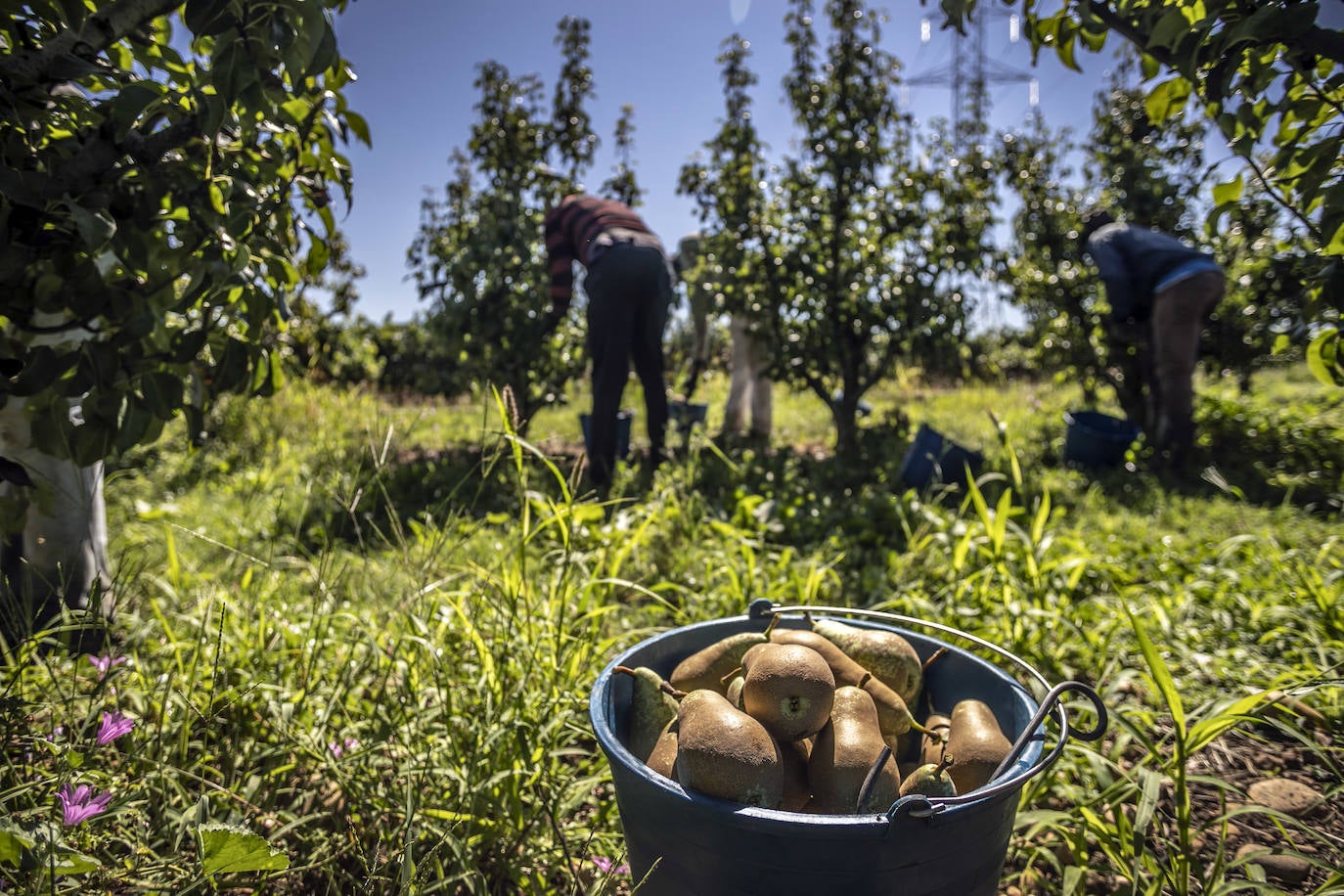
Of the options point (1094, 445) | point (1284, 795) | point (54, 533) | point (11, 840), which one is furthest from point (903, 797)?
A: point (1094, 445)

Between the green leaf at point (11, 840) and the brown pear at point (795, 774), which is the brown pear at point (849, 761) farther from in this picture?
the green leaf at point (11, 840)

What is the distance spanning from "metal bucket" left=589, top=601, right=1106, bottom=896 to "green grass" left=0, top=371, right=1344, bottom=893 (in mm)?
100

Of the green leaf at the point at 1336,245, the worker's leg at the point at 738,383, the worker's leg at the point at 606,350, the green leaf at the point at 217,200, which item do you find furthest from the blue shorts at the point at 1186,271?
the green leaf at the point at 217,200

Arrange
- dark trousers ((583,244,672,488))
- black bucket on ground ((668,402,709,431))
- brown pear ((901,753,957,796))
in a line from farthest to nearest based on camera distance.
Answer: black bucket on ground ((668,402,709,431)) < dark trousers ((583,244,672,488)) < brown pear ((901,753,957,796))

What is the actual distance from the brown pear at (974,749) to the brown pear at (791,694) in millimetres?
202

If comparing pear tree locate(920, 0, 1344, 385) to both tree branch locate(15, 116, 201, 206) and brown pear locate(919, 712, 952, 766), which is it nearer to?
brown pear locate(919, 712, 952, 766)

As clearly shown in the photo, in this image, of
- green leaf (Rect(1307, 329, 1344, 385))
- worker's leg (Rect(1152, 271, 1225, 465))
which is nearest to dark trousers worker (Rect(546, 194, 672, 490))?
green leaf (Rect(1307, 329, 1344, 385))

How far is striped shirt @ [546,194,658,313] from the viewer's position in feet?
13.1

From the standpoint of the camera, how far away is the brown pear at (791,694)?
1019 mm

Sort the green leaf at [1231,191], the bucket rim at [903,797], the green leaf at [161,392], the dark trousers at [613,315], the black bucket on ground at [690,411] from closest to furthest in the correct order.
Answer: the bucket rim at [903,797] → the green leaf at [161,392] → the green leaf at [1231,191] → the dark trousers at [613,315] → the black bucket on ground at [690,411]

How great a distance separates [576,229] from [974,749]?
146 inches

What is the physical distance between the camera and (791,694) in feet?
3.34

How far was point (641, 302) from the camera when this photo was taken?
389 cm

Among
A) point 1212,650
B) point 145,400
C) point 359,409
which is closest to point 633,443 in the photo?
point 359,409
